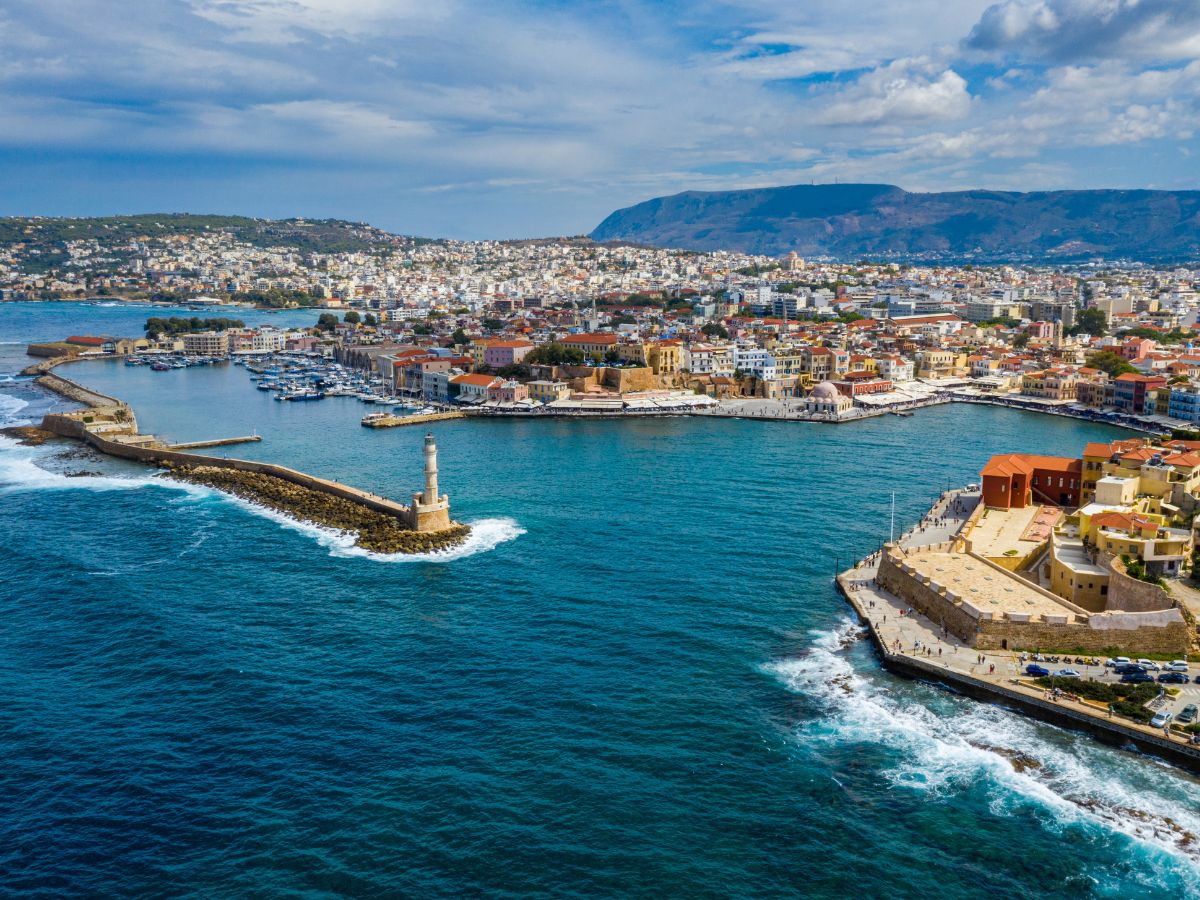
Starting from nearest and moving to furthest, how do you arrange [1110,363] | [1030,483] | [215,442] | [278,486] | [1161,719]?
[1161,719]
[1030,483]
[278,486]
[215,442]
[1110,363]

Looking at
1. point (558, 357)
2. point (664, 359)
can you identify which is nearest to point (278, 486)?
point (558, 357)

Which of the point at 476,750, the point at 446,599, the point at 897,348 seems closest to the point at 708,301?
the point at 897,348

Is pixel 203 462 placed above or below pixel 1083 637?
above

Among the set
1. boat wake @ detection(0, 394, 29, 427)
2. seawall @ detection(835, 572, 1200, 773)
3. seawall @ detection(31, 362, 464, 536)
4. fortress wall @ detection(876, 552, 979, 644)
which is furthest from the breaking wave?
seawall @ detection(835, 572, 1200, 773)

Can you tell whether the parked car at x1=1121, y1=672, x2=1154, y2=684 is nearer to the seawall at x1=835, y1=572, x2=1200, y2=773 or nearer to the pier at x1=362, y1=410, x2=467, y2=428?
the seawall at x1=835, y1=572, x2=1200, y2=773

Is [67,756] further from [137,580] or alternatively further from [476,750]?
[137,580]

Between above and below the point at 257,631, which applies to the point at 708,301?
above

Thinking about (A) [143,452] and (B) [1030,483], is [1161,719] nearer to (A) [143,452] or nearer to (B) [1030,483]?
(B) [1030,483]
